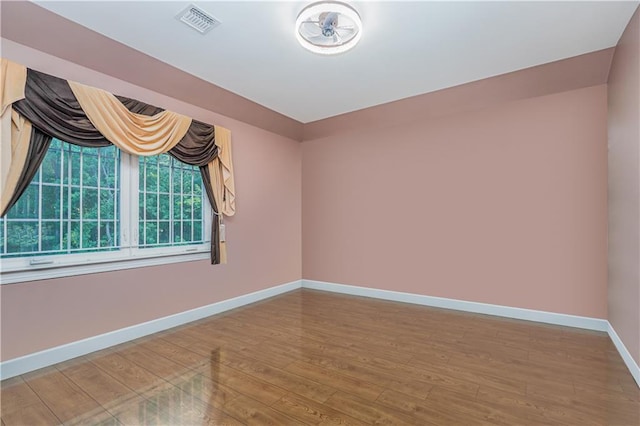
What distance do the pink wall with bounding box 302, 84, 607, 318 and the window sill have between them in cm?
249

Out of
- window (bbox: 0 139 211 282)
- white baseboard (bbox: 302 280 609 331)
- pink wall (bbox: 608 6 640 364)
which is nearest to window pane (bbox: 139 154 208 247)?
window (bbox: 0 139 211 282)

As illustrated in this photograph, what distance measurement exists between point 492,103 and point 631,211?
1.92 metres

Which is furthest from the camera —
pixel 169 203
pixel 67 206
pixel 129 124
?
pixel 169 203

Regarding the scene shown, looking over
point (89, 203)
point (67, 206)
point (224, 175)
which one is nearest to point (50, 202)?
point (67, 206)

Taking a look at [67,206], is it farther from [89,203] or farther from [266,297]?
[266,297]

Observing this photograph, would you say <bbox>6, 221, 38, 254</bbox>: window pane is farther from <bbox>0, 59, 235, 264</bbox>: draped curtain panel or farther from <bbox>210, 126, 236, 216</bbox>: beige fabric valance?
<bbox>210, 126, 236, 216</bbox>: beige fabric valance

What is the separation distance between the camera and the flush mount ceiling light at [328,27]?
2279 millimetres

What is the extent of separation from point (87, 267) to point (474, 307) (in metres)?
4.33

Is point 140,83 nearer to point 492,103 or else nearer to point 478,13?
point 478,13

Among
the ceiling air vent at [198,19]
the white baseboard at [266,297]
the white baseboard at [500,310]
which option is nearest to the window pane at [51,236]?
the white baseboard at [266,297]

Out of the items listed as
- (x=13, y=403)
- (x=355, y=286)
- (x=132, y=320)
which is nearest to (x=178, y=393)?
(x=13, y=403)

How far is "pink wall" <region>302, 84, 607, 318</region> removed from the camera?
335 centimetres

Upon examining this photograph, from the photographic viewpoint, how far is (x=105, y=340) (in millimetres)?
2871

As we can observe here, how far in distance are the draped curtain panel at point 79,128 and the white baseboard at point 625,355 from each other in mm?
4017
